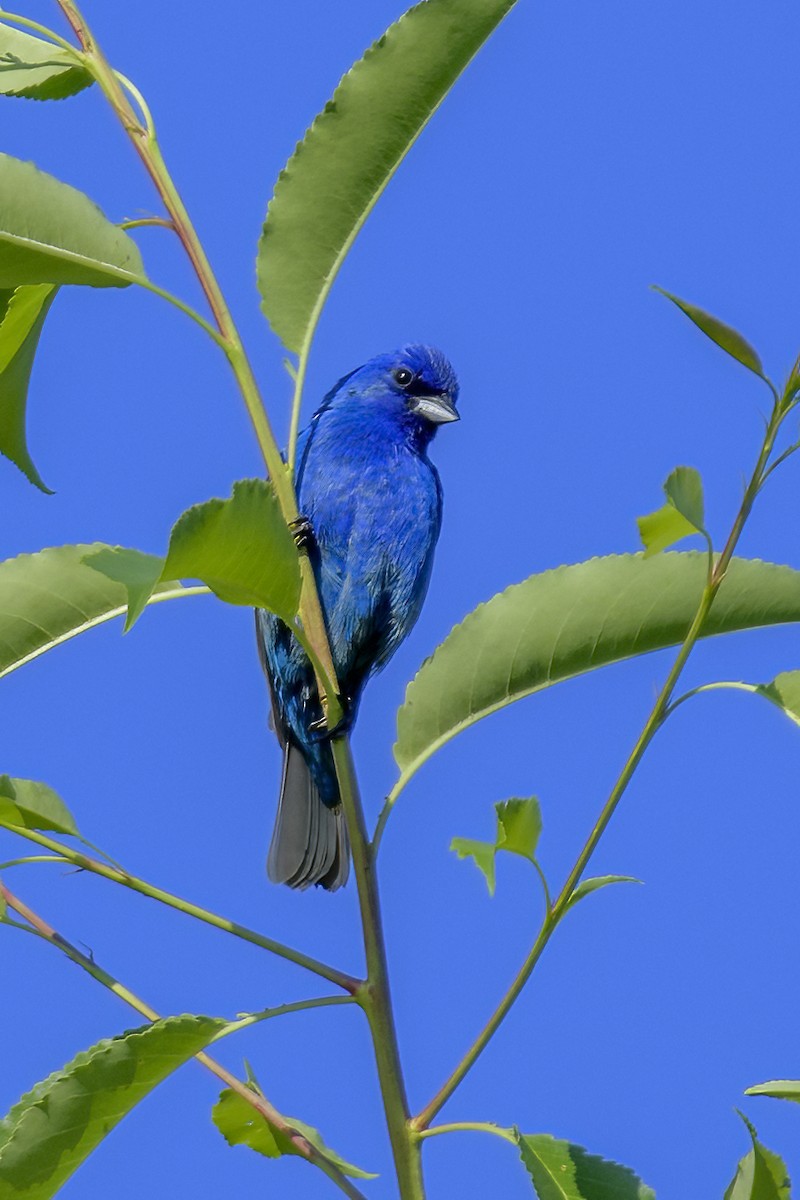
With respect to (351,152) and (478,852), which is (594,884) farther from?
(351,152)

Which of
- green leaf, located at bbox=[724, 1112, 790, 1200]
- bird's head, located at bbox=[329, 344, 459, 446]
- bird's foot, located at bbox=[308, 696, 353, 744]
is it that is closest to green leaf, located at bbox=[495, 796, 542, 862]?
bird's foot, located at bbox=[308, 696, 353, 744]

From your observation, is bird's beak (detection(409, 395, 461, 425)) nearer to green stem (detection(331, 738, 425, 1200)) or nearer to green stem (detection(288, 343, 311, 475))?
green stem (detection(288, 343, 311, 475))

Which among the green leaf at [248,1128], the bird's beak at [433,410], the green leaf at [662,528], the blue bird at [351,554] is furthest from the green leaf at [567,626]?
the bird's beak at [433,410]

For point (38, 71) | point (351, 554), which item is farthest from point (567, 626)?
point (351, 554)

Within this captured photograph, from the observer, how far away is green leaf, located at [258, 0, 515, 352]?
236 cm

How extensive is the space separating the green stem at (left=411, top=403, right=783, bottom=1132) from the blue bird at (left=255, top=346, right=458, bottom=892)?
2196 mm

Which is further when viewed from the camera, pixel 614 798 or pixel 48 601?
pixel 48 601

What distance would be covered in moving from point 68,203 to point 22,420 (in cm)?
48

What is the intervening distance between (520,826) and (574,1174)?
17.6 inches

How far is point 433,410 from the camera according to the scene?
5012mm

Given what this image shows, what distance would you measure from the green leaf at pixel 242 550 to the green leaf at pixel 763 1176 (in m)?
0.81

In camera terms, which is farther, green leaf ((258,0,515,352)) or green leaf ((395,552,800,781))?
green leaf ((258,0,515,352))

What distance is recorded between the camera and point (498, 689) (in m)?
2.35

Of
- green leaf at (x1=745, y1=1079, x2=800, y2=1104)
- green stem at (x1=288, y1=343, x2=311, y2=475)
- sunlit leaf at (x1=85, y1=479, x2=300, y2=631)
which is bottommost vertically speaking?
green leaf at (x1=745, y1=1079, x2=800, y2=1104)
